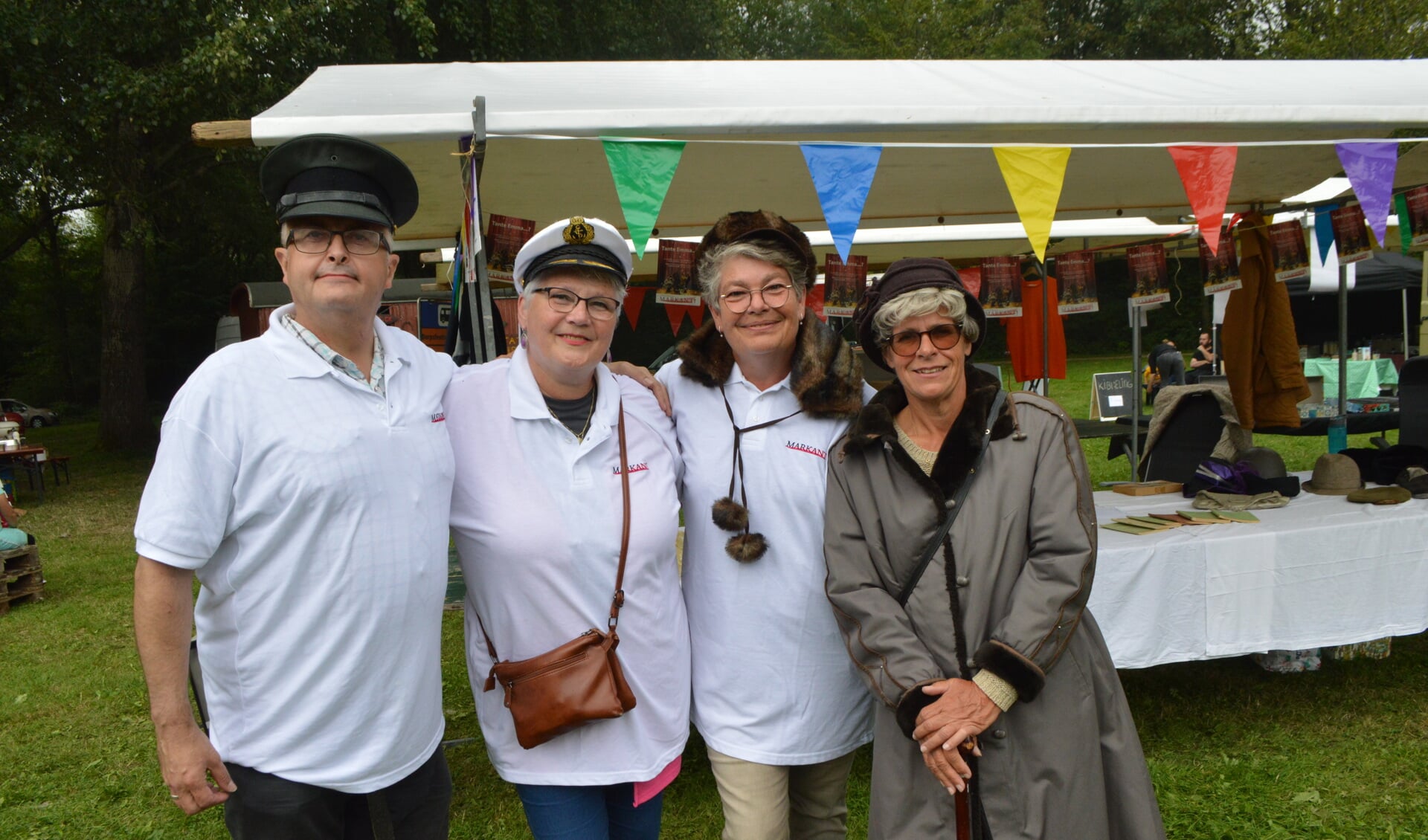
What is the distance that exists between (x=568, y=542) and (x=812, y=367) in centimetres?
69

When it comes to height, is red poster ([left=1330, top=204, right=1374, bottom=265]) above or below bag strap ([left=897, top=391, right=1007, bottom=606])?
above

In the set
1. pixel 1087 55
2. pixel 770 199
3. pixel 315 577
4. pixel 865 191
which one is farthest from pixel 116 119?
pixel 1087 55

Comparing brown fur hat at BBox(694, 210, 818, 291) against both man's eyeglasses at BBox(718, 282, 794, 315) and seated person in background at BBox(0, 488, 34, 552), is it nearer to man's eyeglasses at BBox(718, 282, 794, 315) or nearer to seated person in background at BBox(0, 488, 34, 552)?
man's eyeglasses at BBox(718, 282, 794, 315)

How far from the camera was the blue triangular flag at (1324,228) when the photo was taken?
5117 mm

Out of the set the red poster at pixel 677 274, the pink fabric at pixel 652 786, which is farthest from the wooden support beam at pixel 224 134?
the red poster at pixel 677 274

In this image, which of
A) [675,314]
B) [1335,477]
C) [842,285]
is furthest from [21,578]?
[1335,477]

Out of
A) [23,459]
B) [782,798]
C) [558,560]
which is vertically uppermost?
[558,560]

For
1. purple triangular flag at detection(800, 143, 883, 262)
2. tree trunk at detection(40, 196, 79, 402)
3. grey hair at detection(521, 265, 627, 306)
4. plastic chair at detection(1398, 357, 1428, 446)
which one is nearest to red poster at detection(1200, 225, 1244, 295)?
plastic chair at detection(1398, 357, 1428, 446)

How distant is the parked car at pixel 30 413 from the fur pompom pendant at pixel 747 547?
92.2 feet

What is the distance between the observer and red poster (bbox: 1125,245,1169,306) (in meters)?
6.02

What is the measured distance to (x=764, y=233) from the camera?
2.03 meters

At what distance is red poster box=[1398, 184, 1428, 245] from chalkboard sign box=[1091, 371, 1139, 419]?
739cm

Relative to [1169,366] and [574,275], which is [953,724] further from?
[1169,366]

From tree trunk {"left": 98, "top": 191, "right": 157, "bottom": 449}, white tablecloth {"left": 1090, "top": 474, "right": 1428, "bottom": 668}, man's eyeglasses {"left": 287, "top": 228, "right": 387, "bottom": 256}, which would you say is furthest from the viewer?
tree trunk {"left": 98, "top": 191, "right": 157, "bottom": 449}
